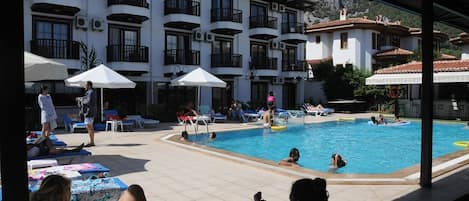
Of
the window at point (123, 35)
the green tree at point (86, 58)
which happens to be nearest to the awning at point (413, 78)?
the window at point (123, 35)

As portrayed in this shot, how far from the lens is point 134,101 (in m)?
22.2

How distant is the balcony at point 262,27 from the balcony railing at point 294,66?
272 centimetres

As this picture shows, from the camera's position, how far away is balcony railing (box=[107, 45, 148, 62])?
2094cm

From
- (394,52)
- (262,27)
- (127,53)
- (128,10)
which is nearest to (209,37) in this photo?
(262,27)

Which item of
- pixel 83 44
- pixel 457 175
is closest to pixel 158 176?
pixel 457 175

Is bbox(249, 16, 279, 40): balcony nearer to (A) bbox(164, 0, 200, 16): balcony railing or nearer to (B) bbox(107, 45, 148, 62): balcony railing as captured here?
(A) bbox(164, 0, 200, 16): balcony railing

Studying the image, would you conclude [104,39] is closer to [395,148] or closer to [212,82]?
[212,82]

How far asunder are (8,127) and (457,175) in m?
7.73

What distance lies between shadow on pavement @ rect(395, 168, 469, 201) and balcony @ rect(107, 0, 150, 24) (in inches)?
667

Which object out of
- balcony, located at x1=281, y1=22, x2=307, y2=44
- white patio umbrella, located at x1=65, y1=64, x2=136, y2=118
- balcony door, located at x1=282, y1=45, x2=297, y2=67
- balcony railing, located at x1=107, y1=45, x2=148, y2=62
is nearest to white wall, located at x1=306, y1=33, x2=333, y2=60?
balcony door, located at x1=282, y1=45, x2=297, y2=67

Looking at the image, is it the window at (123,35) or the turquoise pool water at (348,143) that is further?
the window at (123,35)

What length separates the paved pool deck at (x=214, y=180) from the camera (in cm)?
617

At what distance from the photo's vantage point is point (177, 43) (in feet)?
79.3

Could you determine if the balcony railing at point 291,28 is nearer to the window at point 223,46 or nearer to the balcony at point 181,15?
the window at point 223,46
